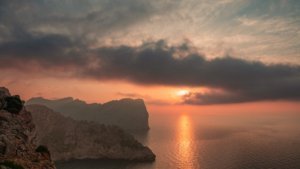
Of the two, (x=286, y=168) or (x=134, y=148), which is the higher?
(x=134, y=148)

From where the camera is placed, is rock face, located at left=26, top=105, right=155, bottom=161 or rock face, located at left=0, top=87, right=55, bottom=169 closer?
rock face, located at left=0, top=87, right=55, bottom=169

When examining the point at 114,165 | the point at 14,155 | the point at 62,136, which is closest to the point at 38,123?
the point at 62,136

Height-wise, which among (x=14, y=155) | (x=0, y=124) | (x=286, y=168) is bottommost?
(x=286, y=168)

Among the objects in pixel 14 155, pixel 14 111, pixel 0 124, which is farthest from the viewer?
pixel 14 111

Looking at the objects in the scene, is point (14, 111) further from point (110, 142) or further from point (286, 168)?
point (286, 168)

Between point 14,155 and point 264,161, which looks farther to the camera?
point 264,161

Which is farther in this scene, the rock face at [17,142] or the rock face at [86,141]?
the rock face at [86,141]
